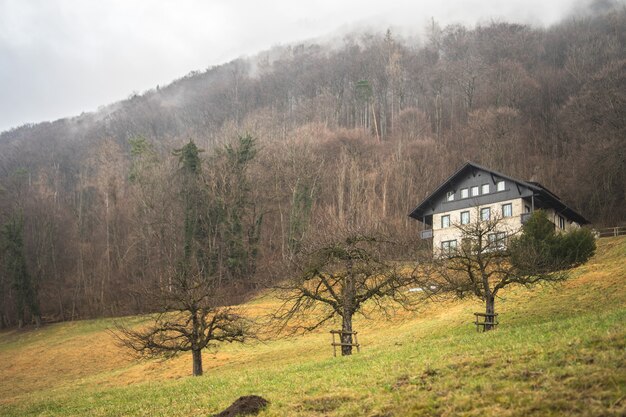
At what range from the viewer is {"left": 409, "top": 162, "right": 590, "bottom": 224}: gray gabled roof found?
6162 centimetres

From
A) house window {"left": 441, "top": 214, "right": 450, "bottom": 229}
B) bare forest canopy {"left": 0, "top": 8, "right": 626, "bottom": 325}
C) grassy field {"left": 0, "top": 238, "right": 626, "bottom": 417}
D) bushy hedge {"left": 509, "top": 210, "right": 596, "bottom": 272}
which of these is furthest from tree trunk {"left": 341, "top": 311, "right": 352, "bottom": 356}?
house window {"left": 441, "top": 214, "right": 450, "bottom": 229}

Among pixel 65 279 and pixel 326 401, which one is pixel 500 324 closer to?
pixel 326 401

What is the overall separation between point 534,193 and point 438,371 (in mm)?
50076

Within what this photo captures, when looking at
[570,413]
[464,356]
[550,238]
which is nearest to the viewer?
[570,413]

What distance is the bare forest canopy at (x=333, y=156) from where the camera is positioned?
263 feet

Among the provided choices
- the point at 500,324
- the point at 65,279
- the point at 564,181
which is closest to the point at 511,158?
the point at 564,181

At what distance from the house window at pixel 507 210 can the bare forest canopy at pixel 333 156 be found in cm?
1531

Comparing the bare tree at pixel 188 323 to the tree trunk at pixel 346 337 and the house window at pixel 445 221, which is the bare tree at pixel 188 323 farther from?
the house window at pixel 445 221

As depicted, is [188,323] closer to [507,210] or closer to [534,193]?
[507,210]

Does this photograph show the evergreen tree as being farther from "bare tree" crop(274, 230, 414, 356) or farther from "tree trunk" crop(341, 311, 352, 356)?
"tree trunk" crop(341, 311, 352, 356)

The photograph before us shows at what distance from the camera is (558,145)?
317ft

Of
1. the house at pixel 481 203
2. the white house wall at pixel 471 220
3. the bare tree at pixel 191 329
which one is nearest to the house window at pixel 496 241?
the bare tree at pixel 191 329

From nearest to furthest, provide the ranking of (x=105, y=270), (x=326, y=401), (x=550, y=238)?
(x=326, y=401), (x=550, y=238), (x=105, y=270)

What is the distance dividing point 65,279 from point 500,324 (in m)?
75.3
